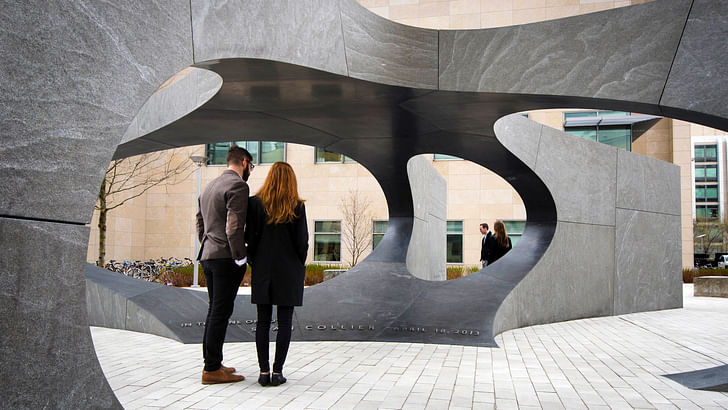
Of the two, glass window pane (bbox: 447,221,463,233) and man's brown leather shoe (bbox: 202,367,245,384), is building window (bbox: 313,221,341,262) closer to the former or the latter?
glass window pane (bbox: 447,221,463,233)

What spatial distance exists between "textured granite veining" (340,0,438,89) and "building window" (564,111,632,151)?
79.5ft

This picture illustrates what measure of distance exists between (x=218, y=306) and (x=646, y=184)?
33.9 ft

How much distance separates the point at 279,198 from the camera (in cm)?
506

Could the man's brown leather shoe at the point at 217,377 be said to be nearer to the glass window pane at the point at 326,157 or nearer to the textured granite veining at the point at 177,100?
the textured granite veining at the point at 177,100

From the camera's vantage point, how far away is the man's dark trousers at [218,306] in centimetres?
491

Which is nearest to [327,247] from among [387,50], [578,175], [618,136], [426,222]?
[426,222]

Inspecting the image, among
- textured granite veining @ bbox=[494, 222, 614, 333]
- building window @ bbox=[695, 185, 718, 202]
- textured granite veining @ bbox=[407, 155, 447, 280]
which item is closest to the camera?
textured granite veining @ bbox=[494, 222, 614, 333]

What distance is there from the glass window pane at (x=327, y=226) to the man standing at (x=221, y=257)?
23.7m

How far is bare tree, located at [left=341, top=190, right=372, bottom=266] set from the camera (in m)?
28.1

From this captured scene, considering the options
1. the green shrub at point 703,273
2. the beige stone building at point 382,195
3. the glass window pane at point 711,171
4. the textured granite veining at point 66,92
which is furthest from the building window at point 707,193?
the textured granite veining at point 66,92

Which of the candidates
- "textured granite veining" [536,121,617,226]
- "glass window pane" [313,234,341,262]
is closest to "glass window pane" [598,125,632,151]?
"glass window pane" [313,234,341,262]

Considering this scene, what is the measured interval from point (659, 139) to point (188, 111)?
2911 cm

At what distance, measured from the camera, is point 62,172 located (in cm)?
295

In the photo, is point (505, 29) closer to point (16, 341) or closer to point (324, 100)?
point (324, 100)
